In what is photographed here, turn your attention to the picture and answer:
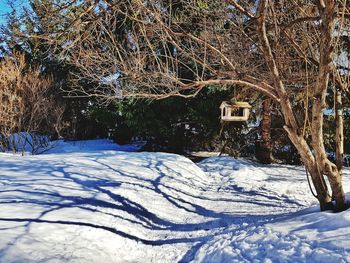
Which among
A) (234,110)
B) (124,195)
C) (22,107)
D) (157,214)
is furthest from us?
(22,107)

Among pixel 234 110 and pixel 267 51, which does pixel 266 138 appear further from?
pixel 267 51

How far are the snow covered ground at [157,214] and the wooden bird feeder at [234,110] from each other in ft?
5.36

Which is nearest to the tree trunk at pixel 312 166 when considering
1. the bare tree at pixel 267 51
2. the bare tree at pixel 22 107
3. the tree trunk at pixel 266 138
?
the bare tree at pixel 267 51

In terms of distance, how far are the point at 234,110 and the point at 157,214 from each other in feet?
7.81

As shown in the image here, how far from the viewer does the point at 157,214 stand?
16.7 feet

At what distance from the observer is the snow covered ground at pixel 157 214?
3.18m

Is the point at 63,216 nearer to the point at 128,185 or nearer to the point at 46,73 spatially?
the point at 128,185

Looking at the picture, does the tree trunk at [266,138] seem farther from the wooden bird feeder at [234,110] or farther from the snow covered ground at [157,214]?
the wooden bird feeder at [234,110]

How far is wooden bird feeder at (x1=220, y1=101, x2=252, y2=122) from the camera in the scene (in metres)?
5.52

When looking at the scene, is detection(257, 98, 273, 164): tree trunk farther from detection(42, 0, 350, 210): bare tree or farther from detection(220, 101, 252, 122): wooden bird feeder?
detection(220, 101, 252, 122): wooden bird feeder

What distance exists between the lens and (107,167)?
7.38 m

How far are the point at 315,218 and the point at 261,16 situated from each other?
244cm

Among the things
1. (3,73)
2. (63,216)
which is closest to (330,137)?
(63,216)

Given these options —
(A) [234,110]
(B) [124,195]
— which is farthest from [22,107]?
(A) [234,110]
